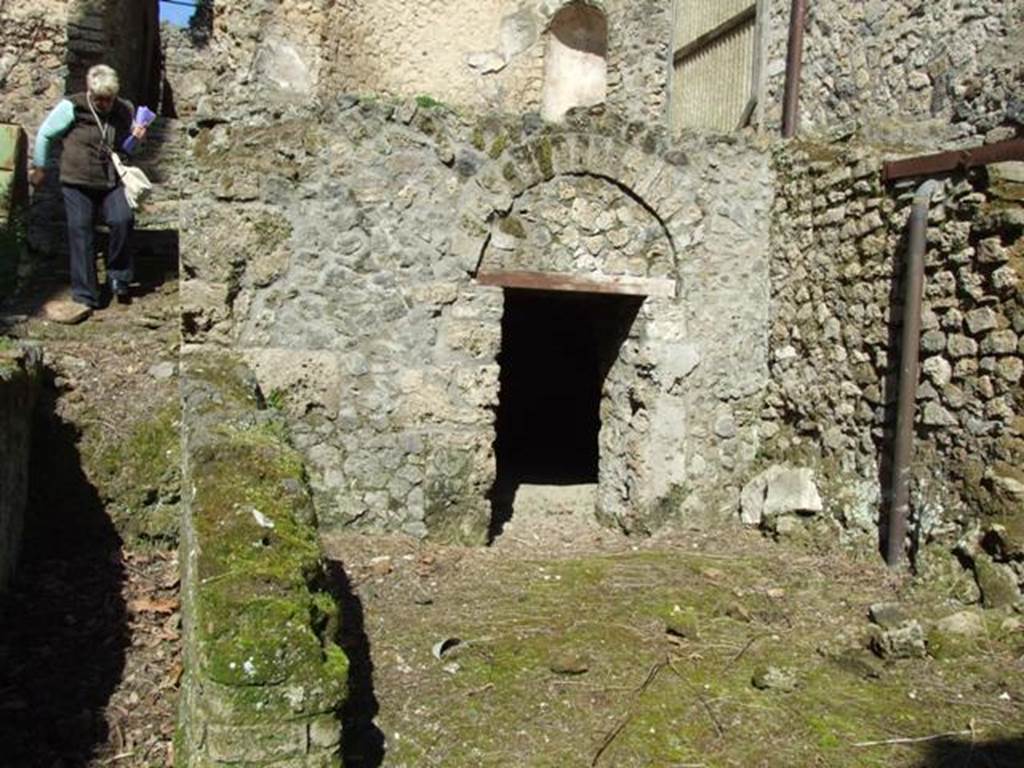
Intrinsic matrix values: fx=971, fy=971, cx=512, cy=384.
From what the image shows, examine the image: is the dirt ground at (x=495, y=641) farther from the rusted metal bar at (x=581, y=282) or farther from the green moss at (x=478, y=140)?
the green moss at (x=478, y=140)

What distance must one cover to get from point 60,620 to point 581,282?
3.44 meters

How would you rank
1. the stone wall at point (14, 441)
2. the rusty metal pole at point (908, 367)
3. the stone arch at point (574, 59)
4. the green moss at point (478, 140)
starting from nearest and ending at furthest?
the stone wall at point (14, 441) < the rusty metal pole at point (908, 367) < the green moss at point (478, 140) < the stone arch at point (574, 59)

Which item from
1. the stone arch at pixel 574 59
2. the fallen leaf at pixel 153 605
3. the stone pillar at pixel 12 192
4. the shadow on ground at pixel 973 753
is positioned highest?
the stone arch at pixel 574 59

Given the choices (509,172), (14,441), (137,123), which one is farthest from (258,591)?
(137,123)

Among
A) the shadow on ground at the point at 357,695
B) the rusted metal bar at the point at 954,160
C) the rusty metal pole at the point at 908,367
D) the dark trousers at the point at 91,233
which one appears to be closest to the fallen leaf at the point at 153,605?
the shadow on ground at the point at 357,695

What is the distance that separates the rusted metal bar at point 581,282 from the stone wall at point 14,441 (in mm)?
2499

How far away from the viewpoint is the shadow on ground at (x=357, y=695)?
3.37m

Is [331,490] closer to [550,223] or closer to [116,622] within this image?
[116,622]

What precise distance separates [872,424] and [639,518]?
1.57m

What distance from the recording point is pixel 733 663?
425 centimetres

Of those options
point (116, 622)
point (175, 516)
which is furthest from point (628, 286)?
point (116, 622)

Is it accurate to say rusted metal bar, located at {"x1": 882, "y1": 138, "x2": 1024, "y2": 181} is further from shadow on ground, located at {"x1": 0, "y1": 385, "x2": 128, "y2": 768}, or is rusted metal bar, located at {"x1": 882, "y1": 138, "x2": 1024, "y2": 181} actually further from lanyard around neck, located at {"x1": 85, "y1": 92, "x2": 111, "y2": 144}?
lanyard around neck, located at {"x1": 85, "y1": 92, "x2": 111, "y2": 144}

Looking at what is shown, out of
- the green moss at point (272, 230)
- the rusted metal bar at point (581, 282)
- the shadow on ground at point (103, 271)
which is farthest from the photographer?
the shadow on ground at point (103, 271)

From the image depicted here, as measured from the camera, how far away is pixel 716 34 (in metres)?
8.31
